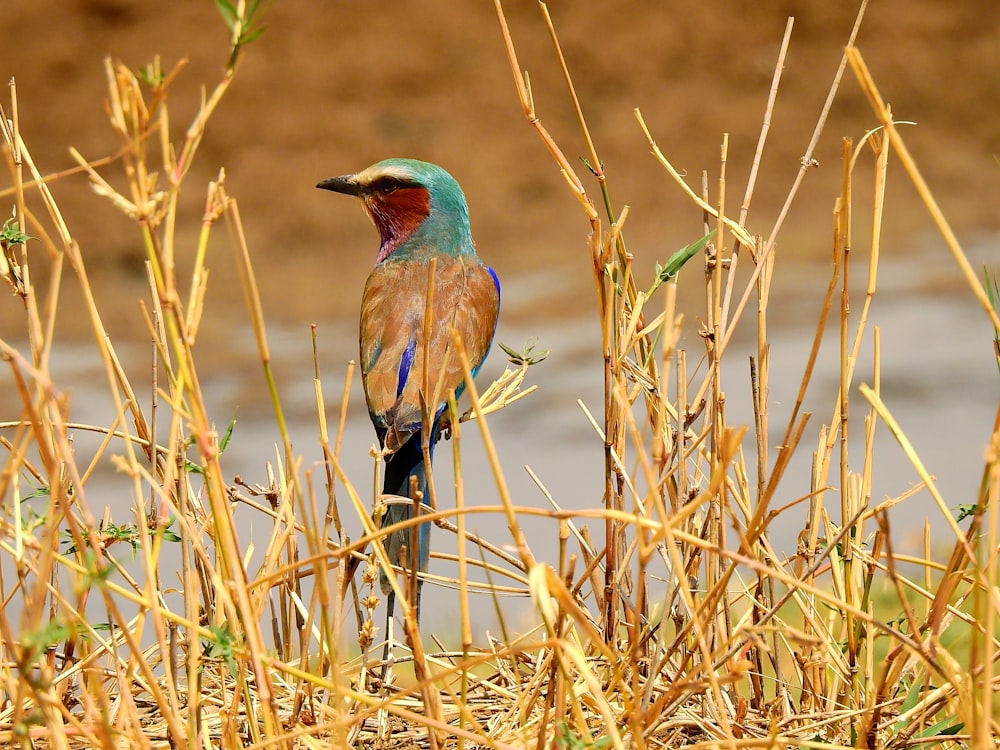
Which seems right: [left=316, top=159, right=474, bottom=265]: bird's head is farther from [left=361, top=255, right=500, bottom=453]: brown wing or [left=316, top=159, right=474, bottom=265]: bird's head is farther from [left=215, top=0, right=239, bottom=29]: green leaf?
[left=215, top=0, right=239, bottom=29]: green leaf

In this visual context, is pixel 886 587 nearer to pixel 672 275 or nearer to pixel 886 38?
pixel 672 275

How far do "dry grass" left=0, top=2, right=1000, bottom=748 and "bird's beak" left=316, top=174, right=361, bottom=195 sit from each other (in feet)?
1.35

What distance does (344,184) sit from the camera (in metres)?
1.62

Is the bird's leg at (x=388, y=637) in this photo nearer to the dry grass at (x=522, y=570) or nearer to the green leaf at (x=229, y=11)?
the dry grass at (x=522, y=570)

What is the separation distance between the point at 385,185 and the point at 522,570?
0.64 m

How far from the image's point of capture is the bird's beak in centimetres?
159

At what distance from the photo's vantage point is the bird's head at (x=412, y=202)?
5.36 feet

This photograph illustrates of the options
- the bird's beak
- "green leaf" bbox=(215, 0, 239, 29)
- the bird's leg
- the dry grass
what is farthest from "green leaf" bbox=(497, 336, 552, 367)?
"green leaf" bbox=(215, 0, 239, 29)

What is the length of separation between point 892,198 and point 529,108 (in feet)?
14.9

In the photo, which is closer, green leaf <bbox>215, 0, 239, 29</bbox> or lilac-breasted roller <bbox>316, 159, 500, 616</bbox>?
green leaf <bbox>215, 0, 239, 29</bbox>

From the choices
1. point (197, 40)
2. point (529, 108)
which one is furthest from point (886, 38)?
point (529, 108)

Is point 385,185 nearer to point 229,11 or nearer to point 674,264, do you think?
point 674,264

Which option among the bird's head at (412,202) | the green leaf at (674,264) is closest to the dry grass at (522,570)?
the green leaf at (674,264)

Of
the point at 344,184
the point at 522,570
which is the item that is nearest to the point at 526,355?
the point at 522,570
